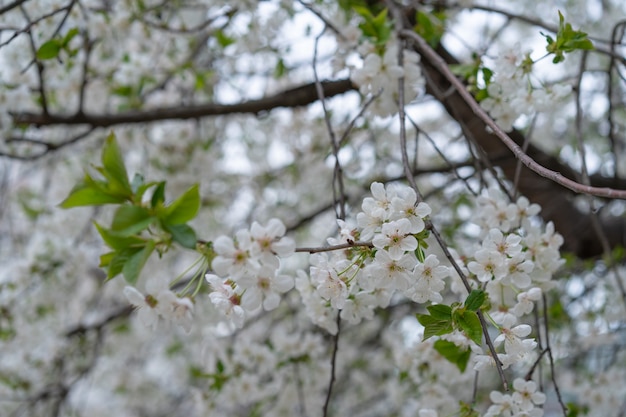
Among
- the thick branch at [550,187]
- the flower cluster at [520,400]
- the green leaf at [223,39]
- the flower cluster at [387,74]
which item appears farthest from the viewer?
the green leaf at [223,39]

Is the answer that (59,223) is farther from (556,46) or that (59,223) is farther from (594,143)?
(594,143)

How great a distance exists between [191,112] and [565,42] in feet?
3.96

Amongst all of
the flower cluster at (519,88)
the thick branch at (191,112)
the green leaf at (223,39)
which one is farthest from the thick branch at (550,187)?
the green leaf at (223,39)

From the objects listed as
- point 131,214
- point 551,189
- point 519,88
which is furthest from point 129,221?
point 551,189

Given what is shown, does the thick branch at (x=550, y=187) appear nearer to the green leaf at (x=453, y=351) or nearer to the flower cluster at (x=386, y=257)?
the green leaf at (x=453, y=351)

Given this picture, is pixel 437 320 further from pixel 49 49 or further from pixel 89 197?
pixel 49 49

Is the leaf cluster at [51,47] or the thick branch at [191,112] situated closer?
the leaf cluster at [51,47]

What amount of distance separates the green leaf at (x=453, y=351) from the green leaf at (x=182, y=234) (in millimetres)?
484

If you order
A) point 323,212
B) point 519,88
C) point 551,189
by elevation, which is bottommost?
point 323,212

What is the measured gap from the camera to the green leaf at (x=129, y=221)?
71cm

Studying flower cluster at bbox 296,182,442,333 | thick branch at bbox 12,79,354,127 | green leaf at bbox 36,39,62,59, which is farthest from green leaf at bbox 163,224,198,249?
thick branch at bbox 12,79,354,127

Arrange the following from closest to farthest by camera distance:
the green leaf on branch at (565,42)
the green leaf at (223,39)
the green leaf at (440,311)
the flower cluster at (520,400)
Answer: the green leaf at (440,311) → the flower cluster at (520,400) → the green leaf on branch at (565,42) → the green leaf at (223,39)

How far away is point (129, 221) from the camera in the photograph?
0.72 metres

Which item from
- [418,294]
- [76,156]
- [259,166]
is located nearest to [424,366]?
[418,294]
